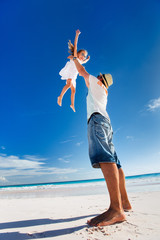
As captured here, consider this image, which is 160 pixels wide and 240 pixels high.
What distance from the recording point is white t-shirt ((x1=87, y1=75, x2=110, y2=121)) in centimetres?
207

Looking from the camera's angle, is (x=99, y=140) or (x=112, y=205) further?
(x=99, y=140)

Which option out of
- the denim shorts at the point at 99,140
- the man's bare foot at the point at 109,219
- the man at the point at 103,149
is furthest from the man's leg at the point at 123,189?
the man's bare foot at the point at 109,219

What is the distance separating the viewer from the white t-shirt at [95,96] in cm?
207

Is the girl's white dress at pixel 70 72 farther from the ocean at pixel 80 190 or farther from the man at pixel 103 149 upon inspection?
the ocean at pixel 80 190

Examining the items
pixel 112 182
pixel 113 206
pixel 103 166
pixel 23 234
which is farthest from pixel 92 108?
pixel 23 234

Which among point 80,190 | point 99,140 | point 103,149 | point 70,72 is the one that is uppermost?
point 70,72

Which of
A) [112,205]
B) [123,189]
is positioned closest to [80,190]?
[123,189]

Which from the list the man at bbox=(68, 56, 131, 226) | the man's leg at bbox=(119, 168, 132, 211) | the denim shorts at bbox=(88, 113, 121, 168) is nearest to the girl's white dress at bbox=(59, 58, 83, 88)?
the man at bbox=(68, 56, 131, 226)

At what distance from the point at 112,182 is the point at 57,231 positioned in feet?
2.42

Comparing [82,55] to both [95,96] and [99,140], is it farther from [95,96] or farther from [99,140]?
[99,140]

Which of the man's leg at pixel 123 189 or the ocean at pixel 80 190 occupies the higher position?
the man's leg at pixel 123 189

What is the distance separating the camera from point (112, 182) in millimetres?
1606

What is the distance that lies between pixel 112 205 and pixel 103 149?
601 mm

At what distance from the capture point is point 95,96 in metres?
2.12
